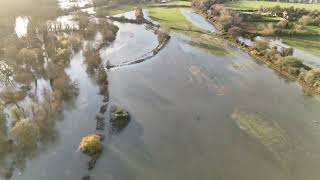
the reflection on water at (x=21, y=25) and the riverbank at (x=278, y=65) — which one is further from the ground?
the reflection on water at (x=21, y=25)

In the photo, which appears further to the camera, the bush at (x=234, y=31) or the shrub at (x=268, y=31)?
the shrub at (x=268, y=31)

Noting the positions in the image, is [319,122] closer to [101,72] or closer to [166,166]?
[166,166]

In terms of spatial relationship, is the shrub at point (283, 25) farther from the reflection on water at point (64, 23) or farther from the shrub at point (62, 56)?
the shrub at point (62, 56)

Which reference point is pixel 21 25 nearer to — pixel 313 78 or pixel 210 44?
pixel 210 44

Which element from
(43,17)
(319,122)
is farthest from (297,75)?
(43,17)

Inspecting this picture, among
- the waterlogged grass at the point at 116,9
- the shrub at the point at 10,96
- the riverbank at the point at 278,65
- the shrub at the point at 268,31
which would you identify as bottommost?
the shrub at the point at 10,96

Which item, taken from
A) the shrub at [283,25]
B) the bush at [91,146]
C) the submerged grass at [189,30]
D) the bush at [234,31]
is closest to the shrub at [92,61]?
the bush at [91,146]

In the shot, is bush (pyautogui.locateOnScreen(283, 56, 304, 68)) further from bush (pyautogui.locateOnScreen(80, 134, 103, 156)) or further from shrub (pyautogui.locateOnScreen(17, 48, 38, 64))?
shrub (pyautogui.locateOnScreen(17, 48, 38, 64))
